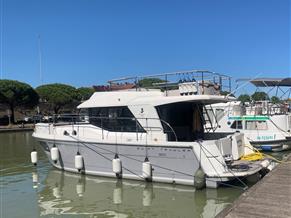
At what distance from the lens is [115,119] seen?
12.9 metres

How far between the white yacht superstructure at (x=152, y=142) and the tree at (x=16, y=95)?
126 feet

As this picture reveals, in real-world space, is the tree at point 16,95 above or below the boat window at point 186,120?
above

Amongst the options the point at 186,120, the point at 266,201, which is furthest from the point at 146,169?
the point at 266,201

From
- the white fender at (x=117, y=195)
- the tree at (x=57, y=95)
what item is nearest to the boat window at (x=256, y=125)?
the white fender at (x=117, y=195)

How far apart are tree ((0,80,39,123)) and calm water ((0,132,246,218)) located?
127 ft

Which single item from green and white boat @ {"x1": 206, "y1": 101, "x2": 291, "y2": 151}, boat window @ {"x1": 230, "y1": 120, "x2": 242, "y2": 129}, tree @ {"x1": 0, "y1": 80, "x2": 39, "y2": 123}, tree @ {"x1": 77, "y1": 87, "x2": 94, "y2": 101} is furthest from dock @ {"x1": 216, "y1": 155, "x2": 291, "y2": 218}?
tree @ {"x1": 77, "y1": 87, "x2": 94, "y2": 101}

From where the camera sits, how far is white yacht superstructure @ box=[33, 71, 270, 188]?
10930 mm

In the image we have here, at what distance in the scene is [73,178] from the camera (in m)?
13.3

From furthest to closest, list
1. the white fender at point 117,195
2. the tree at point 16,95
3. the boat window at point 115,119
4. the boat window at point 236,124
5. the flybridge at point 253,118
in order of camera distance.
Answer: the tree at point 16,95
the boat window at point 236,124
the flybridge at point 253,118
the boat window at point 115,119
the white fender at point 117,195

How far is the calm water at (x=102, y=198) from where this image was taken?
946 cm

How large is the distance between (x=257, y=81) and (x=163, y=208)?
600 inches

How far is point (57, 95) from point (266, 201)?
172 feet

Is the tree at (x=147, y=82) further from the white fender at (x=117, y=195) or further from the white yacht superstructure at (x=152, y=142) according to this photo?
the white fender at (x=117, y=195)

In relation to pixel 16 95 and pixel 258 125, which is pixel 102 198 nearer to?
pixel 258 125
